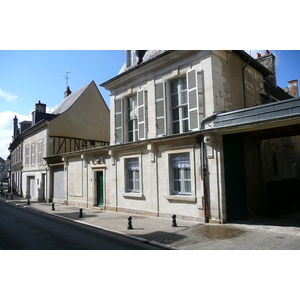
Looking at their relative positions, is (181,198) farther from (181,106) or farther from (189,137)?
(181,106)

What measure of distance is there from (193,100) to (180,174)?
288cm

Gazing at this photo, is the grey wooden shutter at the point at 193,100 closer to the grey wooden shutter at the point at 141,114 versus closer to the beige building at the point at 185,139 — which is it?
the beige building at the point at 185,139

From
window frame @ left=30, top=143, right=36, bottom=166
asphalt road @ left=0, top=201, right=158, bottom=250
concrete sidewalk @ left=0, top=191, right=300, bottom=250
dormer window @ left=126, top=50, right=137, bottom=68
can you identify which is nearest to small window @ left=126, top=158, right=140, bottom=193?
concrete sidewalk @ left=0, top=191, right=300, bottom=250

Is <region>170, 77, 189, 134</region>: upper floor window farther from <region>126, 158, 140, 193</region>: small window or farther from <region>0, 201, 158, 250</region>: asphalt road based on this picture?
<region>0, 201, 158, 250</region>: asphalt road

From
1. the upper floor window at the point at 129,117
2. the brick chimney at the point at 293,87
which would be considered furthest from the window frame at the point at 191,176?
the brick chimney at the point at 293,87

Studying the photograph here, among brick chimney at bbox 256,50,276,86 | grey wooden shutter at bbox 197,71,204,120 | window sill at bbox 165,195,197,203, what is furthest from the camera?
brick chimney at bbox 256,50,276,86

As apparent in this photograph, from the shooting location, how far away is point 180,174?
950cm

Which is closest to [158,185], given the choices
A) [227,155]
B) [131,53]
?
[227,155]

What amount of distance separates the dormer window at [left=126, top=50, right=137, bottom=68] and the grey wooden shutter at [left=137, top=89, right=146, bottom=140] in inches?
91.8

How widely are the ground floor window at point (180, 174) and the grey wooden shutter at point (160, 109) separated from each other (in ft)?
4.44

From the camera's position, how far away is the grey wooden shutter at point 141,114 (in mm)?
11164

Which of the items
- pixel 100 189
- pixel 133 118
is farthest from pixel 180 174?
pixel 100 189

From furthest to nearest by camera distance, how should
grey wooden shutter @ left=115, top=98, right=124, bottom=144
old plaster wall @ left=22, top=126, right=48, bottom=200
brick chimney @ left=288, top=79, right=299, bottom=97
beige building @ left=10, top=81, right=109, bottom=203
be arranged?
brick chimney @ left=288, top=79, right=299, bottom=97 → old plaster wall @ left=22, top=126, right=48, bottom=200 → beige building @ left=10, top=81, right=109, bottom=203 → grey wooden shutter @ left=115, top=98, right=124, bottom=144

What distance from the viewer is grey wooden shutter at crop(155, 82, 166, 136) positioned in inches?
405
